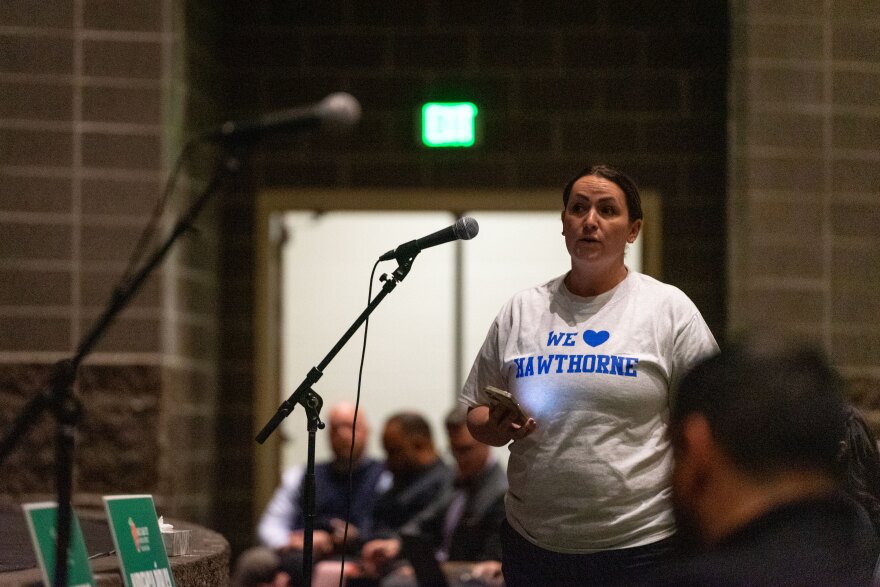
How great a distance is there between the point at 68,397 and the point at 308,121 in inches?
21.8

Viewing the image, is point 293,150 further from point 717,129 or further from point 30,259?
point 717,129

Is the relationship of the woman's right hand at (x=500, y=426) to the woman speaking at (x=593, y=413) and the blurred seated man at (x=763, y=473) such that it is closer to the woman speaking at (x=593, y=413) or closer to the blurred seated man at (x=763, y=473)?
the woman speaking at (x=593, y=413)

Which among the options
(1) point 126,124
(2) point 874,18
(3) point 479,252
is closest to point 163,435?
(1) point 126,124

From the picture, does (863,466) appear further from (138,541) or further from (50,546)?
(50,546)

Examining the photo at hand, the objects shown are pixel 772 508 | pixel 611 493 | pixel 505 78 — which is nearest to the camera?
pixel 772 508

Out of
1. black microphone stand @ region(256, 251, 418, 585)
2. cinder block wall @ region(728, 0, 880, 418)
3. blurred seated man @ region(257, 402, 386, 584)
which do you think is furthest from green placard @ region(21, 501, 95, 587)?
cinder block wall @ region(728, 0, 880, 418)

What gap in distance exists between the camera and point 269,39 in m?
6.41

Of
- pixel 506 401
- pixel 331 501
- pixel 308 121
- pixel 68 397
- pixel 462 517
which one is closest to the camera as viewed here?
pixel 308 121

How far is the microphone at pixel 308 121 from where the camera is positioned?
1.76 metres

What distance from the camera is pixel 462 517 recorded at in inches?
197

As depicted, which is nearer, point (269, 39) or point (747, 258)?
point (747, 258)

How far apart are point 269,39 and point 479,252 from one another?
1.53 meters

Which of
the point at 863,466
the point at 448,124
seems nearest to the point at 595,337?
the point at 863,466

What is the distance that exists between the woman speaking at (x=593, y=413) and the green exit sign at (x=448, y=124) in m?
3.55
